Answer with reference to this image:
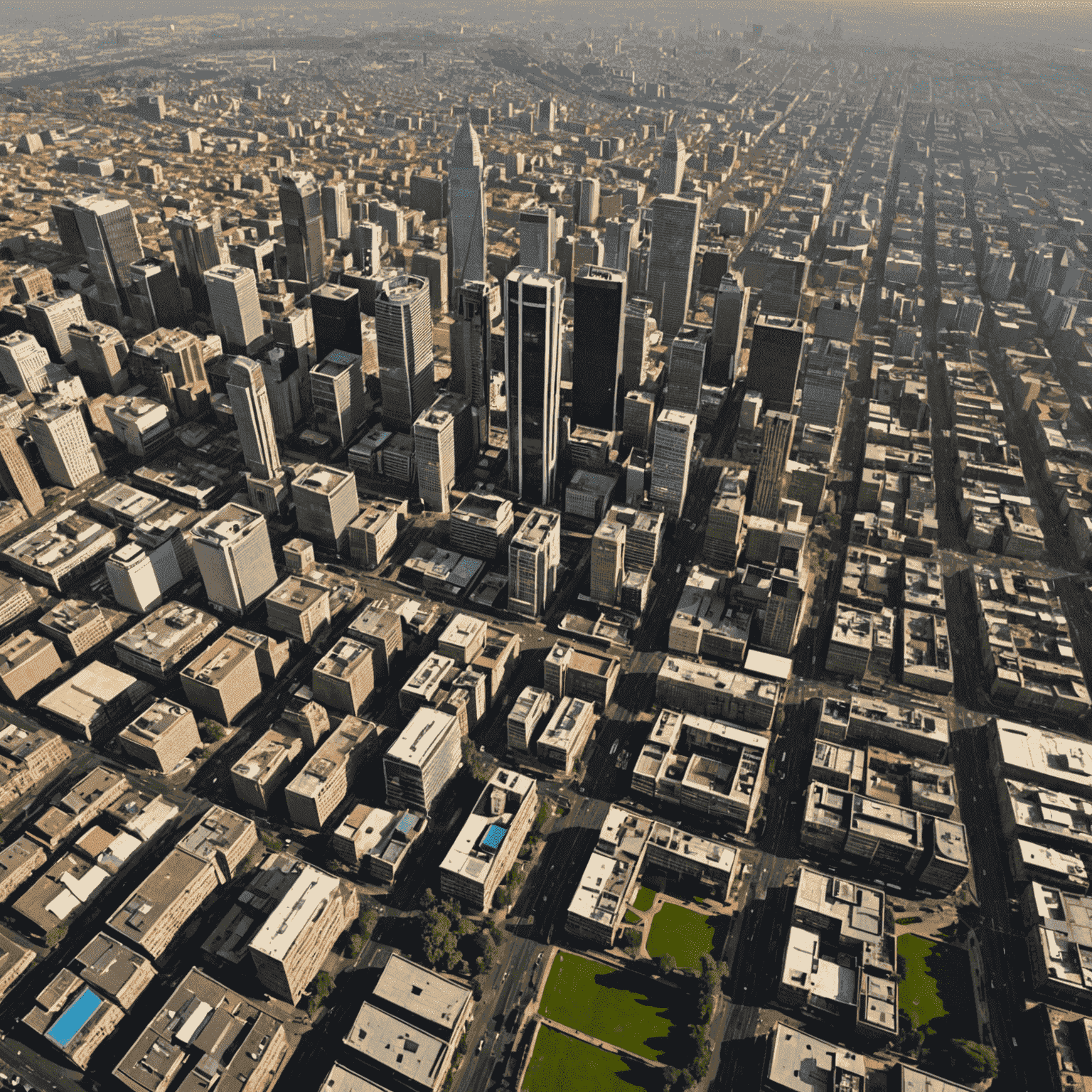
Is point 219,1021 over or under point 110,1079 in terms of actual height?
over

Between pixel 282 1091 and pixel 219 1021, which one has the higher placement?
pixel 219 1021

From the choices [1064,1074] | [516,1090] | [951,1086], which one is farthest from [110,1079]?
[1064,1074]

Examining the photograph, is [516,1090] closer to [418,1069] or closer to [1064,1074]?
[418,1069]

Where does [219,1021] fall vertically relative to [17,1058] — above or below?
above

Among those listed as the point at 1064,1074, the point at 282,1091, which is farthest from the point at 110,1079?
the point at 1064,1074

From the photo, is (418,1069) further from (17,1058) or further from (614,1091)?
(17,1058)

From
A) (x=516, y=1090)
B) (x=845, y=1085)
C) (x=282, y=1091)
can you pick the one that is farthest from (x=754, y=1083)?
(x=282, y=1091)

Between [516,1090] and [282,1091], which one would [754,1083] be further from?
[282,1091]
